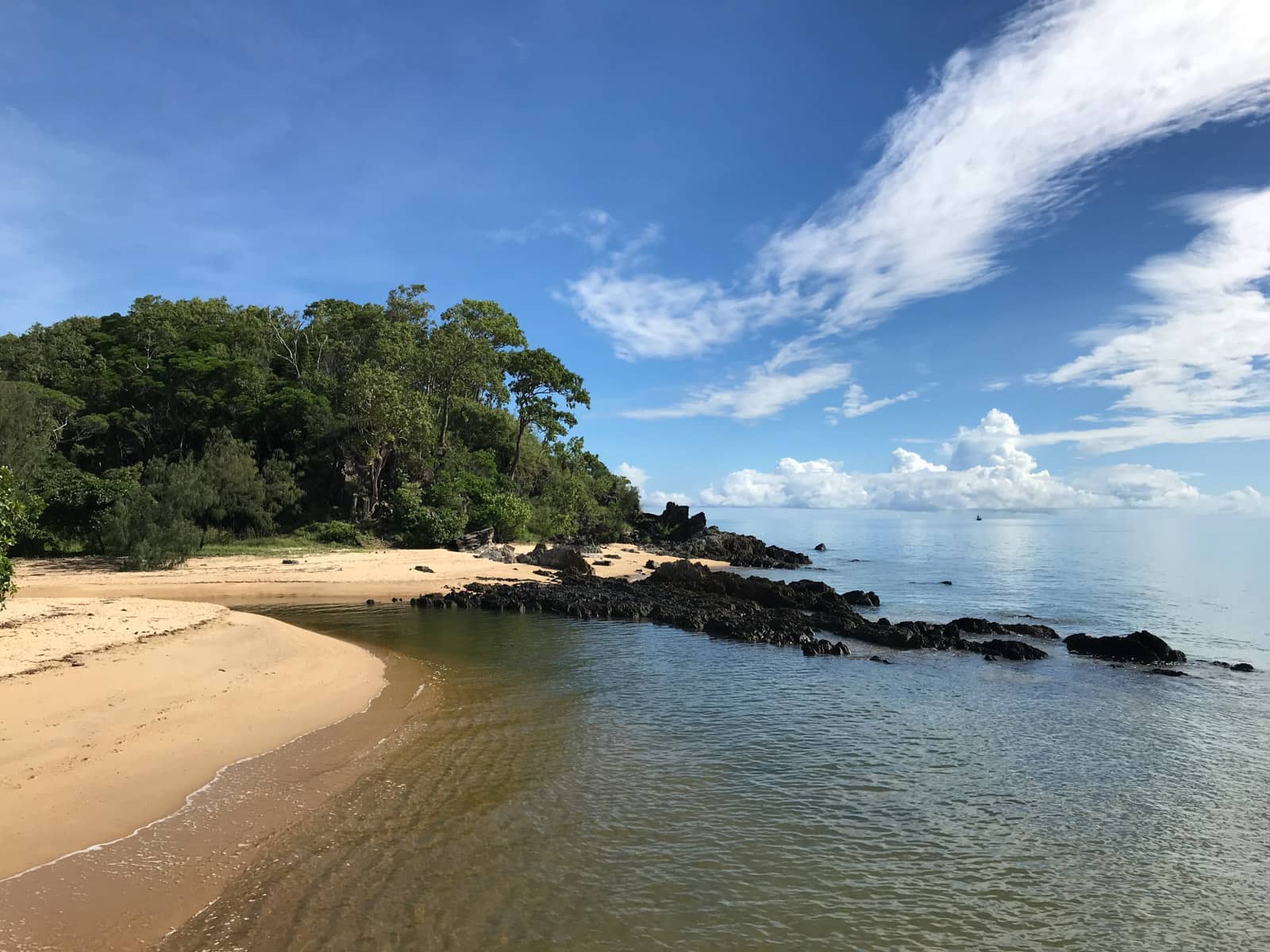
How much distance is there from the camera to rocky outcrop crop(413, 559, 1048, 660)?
77.2 feet

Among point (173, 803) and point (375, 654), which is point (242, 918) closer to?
point (173, 803)

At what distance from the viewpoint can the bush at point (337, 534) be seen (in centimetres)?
4314

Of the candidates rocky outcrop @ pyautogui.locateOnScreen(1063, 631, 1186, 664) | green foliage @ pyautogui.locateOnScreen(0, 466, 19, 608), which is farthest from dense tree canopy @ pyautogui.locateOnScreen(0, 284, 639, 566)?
rocky outcrop @ pyautogui.locateOnScreen(1063, 631, 1186, 664)

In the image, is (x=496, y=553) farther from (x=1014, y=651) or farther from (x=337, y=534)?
(x=1014, y=651)

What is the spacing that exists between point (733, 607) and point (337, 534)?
1117 inches

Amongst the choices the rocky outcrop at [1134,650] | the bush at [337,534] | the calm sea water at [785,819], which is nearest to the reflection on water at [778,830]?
the calm sea water at [785,819]

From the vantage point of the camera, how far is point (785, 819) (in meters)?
9.36

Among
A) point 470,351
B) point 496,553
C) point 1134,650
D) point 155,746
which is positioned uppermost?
point 470,351

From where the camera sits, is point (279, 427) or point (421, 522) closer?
point (421, 522)

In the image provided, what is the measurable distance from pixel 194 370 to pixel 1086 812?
56833 mm

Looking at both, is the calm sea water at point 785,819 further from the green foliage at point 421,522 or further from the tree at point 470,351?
the tree at point 470,351

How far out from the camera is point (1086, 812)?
394 inches

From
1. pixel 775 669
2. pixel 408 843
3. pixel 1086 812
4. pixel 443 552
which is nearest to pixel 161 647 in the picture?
pixel 408 843

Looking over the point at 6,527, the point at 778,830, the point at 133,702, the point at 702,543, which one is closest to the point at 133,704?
the point at 133,702
